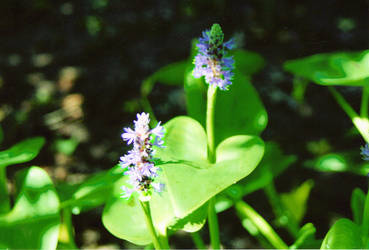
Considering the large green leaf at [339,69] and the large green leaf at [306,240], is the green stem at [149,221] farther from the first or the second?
the large green leaf at [339,69]

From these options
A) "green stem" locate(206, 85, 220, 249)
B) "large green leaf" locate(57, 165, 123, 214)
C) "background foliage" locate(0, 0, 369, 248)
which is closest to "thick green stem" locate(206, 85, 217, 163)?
"green stem" locate(206, 85, 220, 249)

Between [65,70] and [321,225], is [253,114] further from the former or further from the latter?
[65,70]

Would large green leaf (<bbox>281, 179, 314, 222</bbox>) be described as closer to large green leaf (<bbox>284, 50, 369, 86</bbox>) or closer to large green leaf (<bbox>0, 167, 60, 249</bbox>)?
large green leaf (<bbox>284, 50, 369, 86</bbox>)

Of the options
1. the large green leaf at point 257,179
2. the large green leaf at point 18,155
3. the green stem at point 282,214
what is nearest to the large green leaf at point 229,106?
the large green leaf at point 257,179

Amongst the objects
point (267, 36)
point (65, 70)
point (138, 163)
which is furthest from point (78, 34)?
point (138, 163)

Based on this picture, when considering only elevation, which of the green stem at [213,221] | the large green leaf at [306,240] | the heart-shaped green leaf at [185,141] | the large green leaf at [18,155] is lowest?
the large green leaf at [306,240]

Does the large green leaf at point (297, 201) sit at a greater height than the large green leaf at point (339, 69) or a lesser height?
lesser

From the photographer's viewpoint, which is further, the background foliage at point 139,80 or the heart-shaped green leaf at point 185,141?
the background foliage at point 139,80
